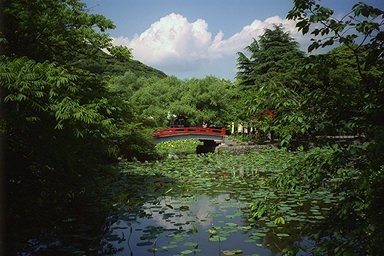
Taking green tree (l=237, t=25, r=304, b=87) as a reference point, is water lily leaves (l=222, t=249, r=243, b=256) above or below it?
below

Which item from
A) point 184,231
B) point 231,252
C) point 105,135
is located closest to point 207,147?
point 105,135

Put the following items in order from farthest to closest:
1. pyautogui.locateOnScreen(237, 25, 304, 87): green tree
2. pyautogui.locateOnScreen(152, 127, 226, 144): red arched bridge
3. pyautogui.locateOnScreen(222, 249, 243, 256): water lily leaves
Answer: pyautogui.locateOnScreen(237, 25, 304, 87): green tree, pyautogui.locateOnScreen(152, 127, 226, 144): red arched bridge, pyautogui.locateOnScreen(222, 249, 243, 256): water lily leaves

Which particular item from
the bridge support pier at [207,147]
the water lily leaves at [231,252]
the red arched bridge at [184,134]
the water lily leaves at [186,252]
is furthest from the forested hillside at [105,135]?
the bridge support pier at [207,147]

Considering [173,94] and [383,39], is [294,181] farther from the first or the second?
[173,94]

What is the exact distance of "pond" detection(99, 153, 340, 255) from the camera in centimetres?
518

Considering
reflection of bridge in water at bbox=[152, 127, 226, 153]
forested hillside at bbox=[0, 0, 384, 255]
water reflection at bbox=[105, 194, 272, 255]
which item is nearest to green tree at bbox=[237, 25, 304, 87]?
reflection of bridge in water at bbox=[152, 127, 226, 153]

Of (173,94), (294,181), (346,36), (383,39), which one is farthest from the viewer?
(173,94)

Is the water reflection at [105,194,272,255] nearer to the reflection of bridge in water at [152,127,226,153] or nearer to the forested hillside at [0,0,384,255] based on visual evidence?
the forested hillside at [0,0,384,255]

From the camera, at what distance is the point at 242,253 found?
496 centimetres

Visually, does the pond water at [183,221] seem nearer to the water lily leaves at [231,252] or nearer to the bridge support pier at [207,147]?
the water lily leaves at [231,252]

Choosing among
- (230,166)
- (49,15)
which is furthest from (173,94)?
(49,15)

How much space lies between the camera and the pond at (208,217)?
5.18m

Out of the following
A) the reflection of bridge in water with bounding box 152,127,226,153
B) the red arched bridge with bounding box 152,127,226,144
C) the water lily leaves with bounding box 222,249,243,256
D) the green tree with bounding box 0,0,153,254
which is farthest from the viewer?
the reflection of bridge in water with bounding box 152,127,226,153

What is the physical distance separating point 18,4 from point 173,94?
29.0 metres
